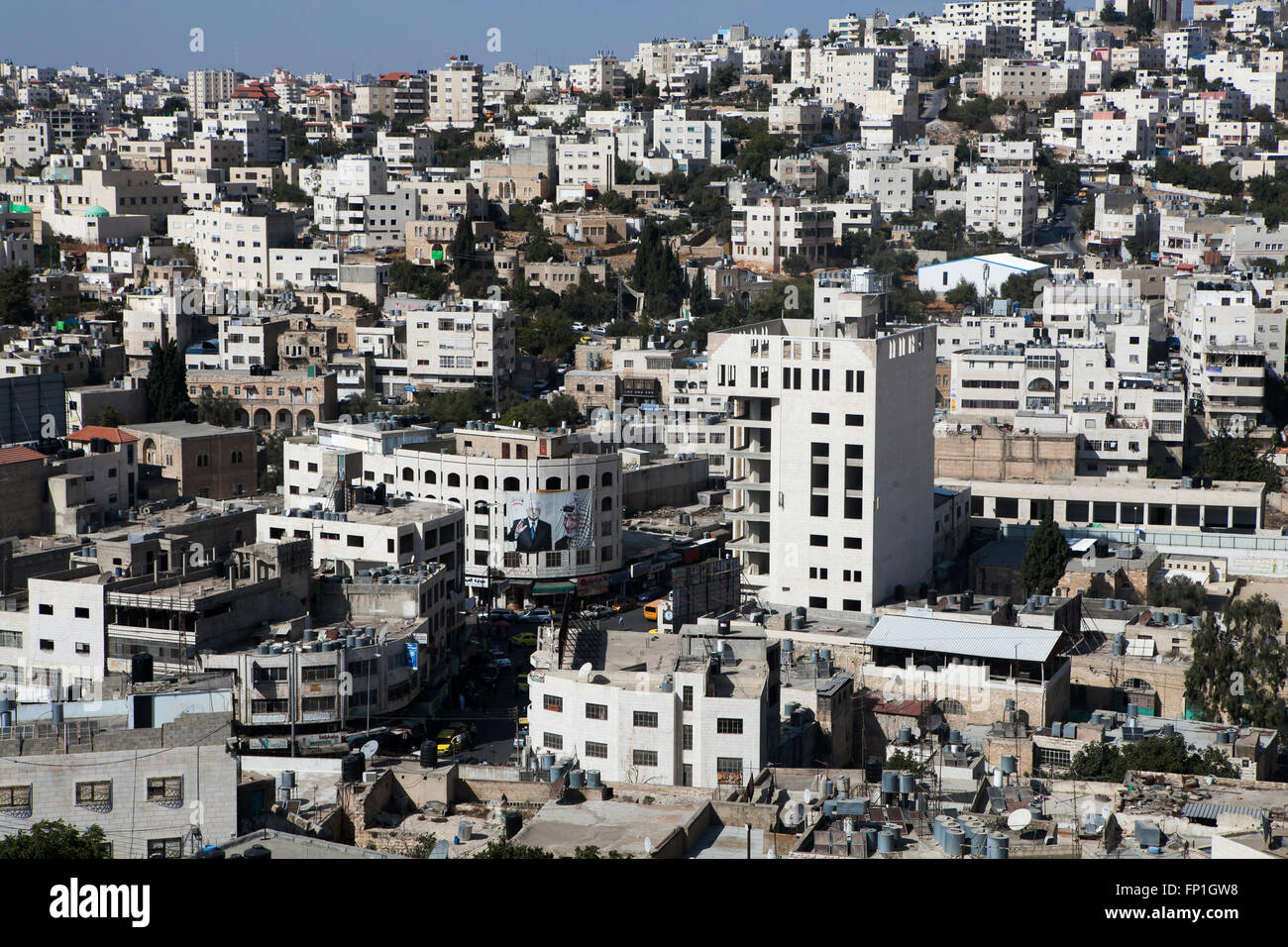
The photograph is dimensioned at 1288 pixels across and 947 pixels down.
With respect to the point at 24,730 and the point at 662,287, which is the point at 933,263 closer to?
the point at 662,287

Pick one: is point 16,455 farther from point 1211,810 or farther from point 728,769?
point 1211,810

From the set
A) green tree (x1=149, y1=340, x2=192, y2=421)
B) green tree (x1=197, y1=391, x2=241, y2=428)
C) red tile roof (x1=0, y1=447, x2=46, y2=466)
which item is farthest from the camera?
green tree (x1=197, y1=391, x2=241, y2=428)

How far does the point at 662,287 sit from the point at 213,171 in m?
19.9

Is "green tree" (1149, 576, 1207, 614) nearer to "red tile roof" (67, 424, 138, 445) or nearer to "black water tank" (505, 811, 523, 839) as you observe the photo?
"black water tank" (505, 811, 523, 839)

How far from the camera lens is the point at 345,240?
191 feet

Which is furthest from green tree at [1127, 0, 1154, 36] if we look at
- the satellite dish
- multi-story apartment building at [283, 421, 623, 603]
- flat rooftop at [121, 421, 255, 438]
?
the satellite dish

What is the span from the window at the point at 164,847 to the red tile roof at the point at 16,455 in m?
15.4

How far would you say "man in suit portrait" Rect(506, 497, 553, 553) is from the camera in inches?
1104

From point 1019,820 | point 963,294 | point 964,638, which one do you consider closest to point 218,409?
point 963,294

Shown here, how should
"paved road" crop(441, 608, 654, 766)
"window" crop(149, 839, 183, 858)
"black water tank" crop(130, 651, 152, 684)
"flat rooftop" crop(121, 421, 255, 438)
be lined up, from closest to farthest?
"window" crop(149, 839, 183, 858), "black water tank" crop(130, 651, 152, 684), "paved road" crop(441, 608, 654, 766), "flat rooftop" crop(121, 421, 255, 438)

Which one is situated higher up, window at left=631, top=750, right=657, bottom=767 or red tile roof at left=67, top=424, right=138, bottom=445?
red tile roof at left=67, top=424, right=138, bottom=445

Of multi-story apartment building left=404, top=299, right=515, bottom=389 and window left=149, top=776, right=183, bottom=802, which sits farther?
multi-story apartment building left=404, top=299, right=515, bottom=389

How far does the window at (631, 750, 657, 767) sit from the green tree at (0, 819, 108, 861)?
19.1 feet

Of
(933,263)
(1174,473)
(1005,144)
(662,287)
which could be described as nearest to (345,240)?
(662,287)
